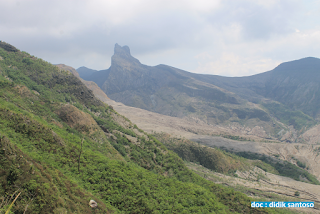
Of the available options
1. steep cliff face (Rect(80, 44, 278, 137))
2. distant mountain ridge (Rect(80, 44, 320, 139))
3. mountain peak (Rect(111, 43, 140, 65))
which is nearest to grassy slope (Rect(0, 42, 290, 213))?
distant mountain ridge (Rect(80, 44, 320, 139))

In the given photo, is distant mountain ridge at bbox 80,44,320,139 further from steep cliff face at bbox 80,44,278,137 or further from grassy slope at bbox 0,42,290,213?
grassy slope at bbox 0,42,290,213

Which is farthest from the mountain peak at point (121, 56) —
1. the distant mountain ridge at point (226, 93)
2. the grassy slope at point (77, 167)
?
the grassy slope at point (77, 167)

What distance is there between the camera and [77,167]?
1039 cm

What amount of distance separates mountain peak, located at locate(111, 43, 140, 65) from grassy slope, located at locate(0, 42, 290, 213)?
164221mm

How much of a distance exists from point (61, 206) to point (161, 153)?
13.4 metres

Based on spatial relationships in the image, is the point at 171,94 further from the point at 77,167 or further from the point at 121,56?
the point at 77,167

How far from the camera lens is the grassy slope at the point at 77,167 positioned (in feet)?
21.2

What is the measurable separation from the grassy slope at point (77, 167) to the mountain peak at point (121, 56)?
539 ft

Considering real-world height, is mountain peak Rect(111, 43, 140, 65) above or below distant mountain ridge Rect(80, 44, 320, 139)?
above

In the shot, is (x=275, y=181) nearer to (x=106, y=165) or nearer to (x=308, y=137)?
(x=106, y=165)

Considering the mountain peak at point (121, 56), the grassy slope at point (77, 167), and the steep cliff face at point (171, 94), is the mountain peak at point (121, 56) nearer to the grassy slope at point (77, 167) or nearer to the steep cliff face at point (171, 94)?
the steep cliff face at point (171, 94)

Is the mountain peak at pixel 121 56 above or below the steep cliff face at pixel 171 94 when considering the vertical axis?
above

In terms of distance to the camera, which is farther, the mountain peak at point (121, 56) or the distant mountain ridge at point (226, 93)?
the mountain peak at point (121, 56)

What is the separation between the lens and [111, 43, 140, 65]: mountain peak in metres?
179
